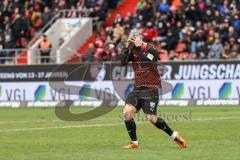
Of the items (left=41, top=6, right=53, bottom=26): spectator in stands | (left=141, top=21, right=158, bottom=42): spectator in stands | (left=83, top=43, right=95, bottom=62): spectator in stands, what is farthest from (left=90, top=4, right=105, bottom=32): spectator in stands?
(left=141, top=21, right=158, bottom=42): spectator in stands

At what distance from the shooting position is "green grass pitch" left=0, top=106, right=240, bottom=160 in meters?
14.0

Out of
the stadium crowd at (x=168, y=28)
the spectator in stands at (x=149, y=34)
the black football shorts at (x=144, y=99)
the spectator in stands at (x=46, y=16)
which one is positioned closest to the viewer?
the black football shorts at (x=144, y=99)

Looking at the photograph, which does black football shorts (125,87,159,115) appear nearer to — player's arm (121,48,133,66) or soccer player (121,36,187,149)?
soccer player (121,36,187,149)

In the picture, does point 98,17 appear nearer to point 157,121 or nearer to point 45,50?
point 45,50

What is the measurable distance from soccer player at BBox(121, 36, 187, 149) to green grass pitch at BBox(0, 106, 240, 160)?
623 mm

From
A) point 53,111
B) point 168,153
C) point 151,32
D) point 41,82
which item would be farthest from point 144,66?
point 151,32

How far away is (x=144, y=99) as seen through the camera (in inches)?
604

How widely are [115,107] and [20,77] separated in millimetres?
5255

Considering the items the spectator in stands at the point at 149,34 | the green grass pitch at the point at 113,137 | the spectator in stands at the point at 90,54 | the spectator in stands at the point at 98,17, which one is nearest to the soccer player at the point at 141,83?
the green grass pitch at the point at 113,137

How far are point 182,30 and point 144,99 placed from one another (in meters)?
18.6

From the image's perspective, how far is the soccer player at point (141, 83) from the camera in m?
15.3

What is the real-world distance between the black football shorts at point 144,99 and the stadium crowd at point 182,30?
600 inches

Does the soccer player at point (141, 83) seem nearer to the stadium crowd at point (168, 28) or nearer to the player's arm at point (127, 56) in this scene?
the player's arm at point (127, 56)

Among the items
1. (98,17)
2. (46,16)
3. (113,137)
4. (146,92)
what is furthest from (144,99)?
(46,16)
